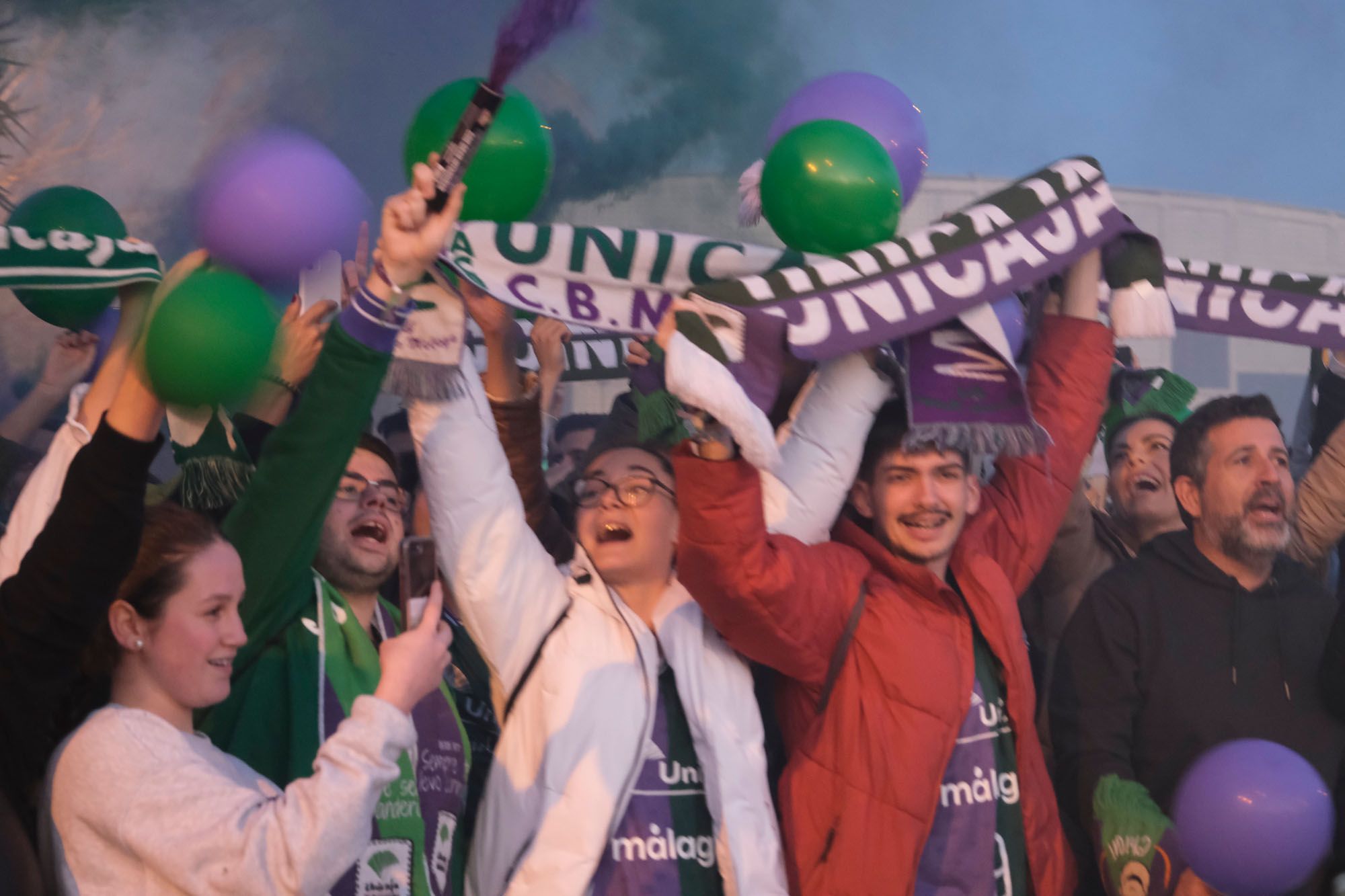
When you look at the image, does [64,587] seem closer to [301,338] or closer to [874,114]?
[301,338]

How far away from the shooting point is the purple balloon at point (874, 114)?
292 cm

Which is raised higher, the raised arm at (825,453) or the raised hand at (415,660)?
the raised arm at (825,453)

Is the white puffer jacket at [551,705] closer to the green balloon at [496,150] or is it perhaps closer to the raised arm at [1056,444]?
the green balloon at [496,150]

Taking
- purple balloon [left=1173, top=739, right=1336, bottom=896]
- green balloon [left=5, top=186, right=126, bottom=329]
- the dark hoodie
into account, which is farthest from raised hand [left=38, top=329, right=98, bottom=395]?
purple balloon [left=1173, top=739, right=1336, bottom=896]

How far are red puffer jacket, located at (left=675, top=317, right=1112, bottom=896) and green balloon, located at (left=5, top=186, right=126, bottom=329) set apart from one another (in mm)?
1059

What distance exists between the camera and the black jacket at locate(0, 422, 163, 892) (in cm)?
168

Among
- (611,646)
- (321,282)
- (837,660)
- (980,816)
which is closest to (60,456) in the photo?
(321,282)

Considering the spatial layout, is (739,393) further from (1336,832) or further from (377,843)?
(1336,832)

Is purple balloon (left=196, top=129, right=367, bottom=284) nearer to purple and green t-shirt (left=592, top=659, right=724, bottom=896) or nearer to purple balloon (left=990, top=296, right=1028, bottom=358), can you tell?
purple and green t-shirt (left=592, top=659, right=724, bottom=896)

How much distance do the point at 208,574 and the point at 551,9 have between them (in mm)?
857

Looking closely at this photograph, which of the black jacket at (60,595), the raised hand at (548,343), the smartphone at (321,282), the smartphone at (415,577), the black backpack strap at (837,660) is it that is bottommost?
the black jacket at (60,595)

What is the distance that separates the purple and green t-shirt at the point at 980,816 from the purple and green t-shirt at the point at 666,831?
1.20ft

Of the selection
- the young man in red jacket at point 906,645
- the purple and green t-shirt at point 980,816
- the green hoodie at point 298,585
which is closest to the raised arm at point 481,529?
the green hoodie at point 298,585

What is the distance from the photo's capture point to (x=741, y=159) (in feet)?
29.7
